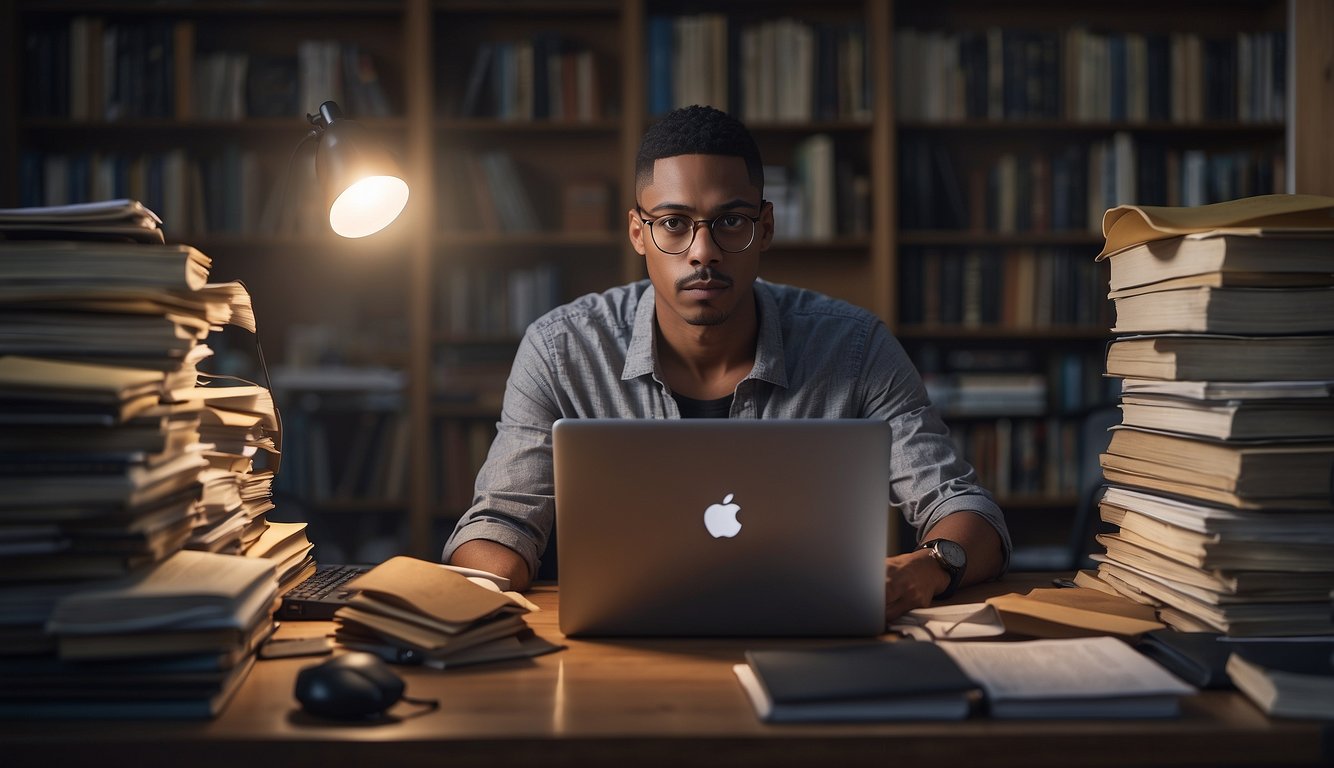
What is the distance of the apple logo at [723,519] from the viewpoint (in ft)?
3.47

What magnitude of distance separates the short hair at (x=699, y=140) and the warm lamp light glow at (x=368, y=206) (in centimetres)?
45

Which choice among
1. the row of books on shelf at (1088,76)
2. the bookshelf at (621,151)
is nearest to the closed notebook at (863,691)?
the bookshelf at (621,151)

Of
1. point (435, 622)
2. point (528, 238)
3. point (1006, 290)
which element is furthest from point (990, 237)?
point (435, 622)

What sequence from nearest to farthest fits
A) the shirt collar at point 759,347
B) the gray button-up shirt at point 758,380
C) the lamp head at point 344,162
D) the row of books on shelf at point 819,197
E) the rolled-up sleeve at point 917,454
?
the lamp head at point 344,162 < the rolled-up sleeve at point 917,454 < the gray button-up shirt at point 758,380 < the shirt collar at point 759,347 < the row of books on shelf at point 819,197

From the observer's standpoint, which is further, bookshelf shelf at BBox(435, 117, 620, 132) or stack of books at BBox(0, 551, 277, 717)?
bookshelf shelf at BBox(435, 117, 620, 132)

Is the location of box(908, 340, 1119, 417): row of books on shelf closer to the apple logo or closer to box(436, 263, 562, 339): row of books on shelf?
box(436, 263, 562, 339): row of books on shelf

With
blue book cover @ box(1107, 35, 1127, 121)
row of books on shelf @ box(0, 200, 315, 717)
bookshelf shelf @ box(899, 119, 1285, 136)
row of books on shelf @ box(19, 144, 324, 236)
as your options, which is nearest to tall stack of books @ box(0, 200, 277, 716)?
row of books on shelf @ box(0, 200, 315, 717)

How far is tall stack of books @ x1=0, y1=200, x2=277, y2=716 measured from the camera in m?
0.92

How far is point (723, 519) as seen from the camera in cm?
106

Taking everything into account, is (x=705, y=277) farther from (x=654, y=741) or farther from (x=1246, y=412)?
(x=654, y=741)

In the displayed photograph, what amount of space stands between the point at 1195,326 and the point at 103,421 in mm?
1100

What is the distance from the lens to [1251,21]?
11.5 feet

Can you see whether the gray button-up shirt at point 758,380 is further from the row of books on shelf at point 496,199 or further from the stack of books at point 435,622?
the row of books on shelf at point 496,199

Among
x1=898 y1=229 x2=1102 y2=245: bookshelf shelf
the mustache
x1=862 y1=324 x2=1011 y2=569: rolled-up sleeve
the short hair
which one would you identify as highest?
the short hair
